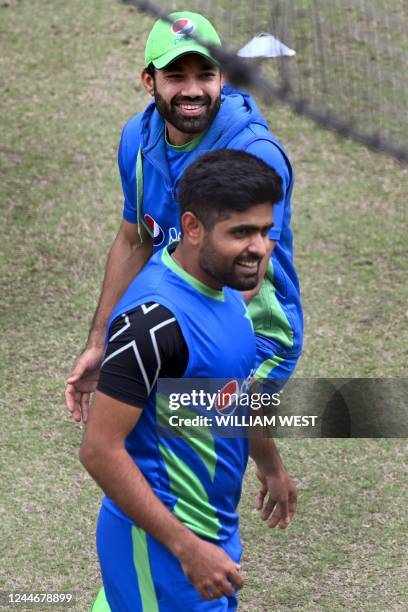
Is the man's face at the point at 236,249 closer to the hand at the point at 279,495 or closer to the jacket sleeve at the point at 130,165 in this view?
the hand at the point at 279,495

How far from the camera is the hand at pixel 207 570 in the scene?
3418mm

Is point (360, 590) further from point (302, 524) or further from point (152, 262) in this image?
point (152, 262)

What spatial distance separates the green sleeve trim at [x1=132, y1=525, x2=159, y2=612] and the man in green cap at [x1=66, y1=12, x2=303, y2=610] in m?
0.75

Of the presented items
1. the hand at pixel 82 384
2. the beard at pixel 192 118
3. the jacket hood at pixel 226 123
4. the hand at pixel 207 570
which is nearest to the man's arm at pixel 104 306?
the hand at pixel 82 384

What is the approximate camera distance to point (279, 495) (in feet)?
14.1

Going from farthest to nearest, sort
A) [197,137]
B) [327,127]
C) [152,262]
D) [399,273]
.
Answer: [399,273] → [197,137] → [152,262] → [327,127]

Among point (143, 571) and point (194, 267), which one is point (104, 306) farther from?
point (143, 571)

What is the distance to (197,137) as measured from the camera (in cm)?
437

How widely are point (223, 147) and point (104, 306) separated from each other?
82 cm

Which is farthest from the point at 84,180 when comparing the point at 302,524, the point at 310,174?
the point at 302,524

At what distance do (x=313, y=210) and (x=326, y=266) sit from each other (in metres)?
0.78

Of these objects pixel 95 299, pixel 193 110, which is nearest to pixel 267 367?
pixel 193 110

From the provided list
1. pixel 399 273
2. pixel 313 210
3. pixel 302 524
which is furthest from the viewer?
pixel 313 210

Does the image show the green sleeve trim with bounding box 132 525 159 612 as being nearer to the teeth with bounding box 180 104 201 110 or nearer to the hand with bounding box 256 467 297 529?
the hand with bounding box 256 467 297 529
